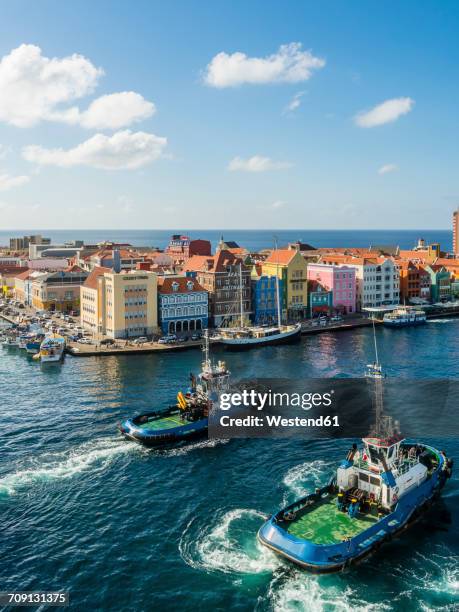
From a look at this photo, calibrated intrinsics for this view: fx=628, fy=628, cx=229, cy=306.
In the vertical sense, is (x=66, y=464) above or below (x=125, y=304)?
below

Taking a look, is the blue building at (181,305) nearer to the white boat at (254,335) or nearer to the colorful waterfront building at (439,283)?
the white boat at (254,335)

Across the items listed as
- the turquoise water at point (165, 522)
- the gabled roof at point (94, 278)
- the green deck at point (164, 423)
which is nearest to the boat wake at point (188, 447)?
the turquoise water at point (165, 522)

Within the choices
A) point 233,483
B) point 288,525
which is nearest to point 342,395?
point 233,483

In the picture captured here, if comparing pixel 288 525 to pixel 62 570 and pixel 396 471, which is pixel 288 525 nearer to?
pixel 396 471

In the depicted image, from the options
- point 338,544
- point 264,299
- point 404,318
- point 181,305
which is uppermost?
point 264,299

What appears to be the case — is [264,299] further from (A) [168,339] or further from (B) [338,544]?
(B) [338,544]

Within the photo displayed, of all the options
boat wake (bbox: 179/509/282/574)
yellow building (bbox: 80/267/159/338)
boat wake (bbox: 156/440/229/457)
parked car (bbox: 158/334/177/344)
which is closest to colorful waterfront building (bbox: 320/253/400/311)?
yellow building (bbox: 80/267/159/338)

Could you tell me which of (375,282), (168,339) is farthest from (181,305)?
(375,282)
